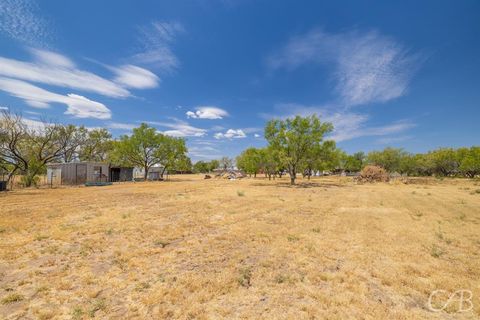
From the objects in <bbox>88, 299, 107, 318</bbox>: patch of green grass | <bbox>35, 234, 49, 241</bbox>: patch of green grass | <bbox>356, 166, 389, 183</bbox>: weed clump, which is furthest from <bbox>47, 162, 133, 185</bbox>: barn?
<bbox>356, 166, 389, 183</bbox>: weed clump

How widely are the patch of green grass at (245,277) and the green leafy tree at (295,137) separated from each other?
97.0ft

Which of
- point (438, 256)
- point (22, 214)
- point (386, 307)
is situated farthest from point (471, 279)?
point (22, 214)

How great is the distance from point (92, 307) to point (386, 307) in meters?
4.97

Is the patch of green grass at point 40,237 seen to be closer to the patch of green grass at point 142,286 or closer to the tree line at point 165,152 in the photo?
the patch of green grass at point 142,286

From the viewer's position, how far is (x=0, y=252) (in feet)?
19.2

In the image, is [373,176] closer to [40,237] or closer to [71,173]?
[40,237]

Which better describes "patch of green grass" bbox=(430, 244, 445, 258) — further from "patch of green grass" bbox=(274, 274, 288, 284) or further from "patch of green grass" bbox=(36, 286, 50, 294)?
"patch of green grass" bbox=(36, 286, 50, 294)

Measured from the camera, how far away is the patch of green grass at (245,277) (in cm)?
445

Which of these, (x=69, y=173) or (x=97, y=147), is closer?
(x=69, y=173)

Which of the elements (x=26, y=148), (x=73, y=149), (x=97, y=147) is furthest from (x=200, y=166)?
(x=26, y=148)

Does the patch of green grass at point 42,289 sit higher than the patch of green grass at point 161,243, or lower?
higher

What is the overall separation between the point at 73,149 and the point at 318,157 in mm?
46147

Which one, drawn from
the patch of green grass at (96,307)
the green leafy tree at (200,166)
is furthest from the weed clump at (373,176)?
the green leafy tree at (200,166)
